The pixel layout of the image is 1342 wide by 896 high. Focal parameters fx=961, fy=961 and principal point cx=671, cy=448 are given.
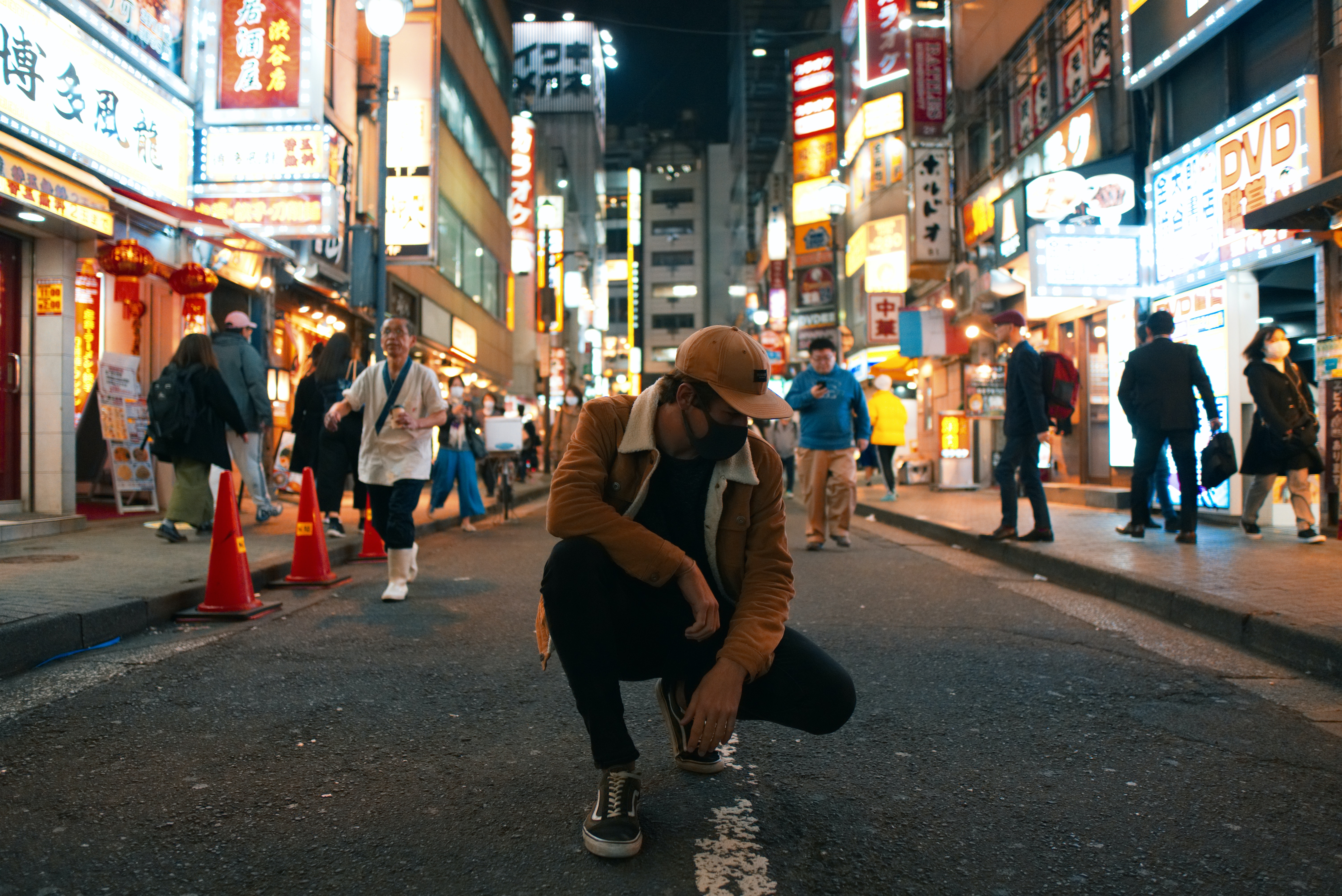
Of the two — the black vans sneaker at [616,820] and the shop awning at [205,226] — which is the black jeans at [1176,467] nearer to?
the black vans sneaker at [616,820]

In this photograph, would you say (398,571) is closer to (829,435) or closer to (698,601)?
(698,601)

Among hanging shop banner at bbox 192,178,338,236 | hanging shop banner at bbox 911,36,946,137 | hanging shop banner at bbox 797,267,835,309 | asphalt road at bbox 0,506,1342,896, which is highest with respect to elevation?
hanging shop banner at bbox 911,36,946,137

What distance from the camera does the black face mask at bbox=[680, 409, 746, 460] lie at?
254 cm

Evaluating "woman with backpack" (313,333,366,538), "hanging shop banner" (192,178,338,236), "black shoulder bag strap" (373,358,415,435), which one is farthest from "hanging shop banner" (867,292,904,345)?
"black shoulder bag strap" (373,358,415,435)

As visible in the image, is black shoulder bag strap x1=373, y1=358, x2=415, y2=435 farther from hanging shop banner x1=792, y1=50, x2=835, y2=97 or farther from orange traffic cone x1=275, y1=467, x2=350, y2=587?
hanging shop banner x1=792, y1=50, x2=835, y2=97

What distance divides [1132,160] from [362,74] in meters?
13.6

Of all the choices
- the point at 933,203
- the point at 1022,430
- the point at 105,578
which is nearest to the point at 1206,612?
the point at 1022,430

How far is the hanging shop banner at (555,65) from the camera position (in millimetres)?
63812

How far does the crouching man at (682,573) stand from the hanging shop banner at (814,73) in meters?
36.2

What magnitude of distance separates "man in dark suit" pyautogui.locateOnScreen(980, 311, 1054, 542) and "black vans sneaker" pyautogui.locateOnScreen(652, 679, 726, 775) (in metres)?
5.90

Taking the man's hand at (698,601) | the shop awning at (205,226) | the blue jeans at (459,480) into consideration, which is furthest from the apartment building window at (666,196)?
the man's hand at (698,601)

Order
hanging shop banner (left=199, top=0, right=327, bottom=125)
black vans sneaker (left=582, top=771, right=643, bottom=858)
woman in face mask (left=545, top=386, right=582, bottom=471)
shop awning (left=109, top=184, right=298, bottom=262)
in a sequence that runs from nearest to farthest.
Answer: black vans sneaker (left=582, top=771, right=643, bottom=858) < shop awning (left=109, top=184, right=298, bottom=262) < hanging shop banner (left=199, top=0, right=327, bottom=125) < woman in face mask (left=545, top=386, right=582, bottom=471)

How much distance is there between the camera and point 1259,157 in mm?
9891

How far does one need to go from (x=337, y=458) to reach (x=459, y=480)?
121 inches
